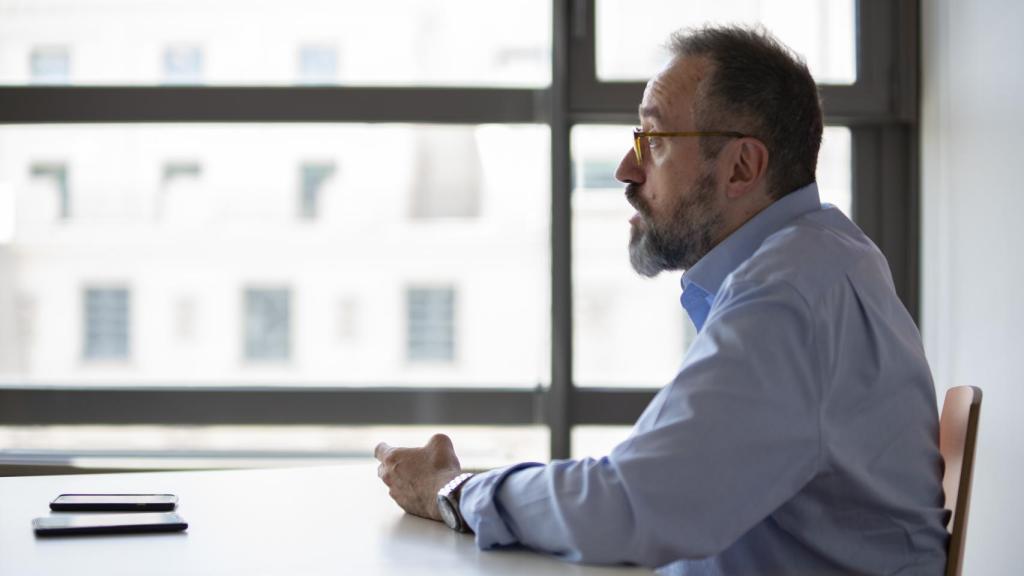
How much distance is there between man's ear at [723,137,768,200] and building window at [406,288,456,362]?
1.71 m

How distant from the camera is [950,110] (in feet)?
9.72

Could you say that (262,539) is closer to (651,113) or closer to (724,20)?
(651,113)

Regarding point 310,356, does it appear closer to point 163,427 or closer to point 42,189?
point 163,427

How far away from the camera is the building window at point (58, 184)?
328cm

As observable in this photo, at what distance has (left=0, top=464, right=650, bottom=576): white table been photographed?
47.6 inches

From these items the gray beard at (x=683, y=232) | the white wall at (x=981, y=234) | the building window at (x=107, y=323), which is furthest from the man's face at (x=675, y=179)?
the building window at (x=107, y=323)

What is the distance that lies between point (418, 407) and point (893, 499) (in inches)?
→ 80.8

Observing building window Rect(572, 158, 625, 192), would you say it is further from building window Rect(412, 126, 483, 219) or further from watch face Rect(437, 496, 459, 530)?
watch face Rect(437, 496, 459, 530)

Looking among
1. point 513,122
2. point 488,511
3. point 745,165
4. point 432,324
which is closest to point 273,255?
point 432,324

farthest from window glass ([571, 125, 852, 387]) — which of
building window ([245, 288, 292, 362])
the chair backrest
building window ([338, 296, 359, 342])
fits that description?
the chair backrest

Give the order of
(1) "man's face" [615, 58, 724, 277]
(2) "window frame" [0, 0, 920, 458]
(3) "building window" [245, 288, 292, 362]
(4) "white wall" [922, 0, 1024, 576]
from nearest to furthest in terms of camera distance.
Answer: (1) "man's face" [615, 58, 724, 277] < (4) "white wall" [922, 0, 1024, 576] < (2) "window frame" [0, 0, 920, 458] < (3) "building window" [245, 288, 292, 362]

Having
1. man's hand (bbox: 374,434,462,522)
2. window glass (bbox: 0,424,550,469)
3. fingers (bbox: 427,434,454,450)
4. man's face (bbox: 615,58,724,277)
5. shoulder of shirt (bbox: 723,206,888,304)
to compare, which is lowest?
window glass (bbox: 0,424,550,469)

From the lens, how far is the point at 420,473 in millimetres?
1553

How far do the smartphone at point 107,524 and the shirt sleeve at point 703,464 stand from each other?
42 centimetres
